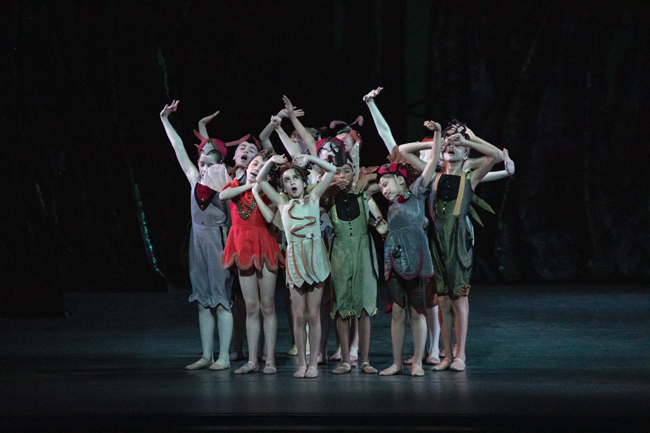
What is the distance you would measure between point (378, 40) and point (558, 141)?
7.59ft

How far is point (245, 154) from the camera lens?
4359 millimetres

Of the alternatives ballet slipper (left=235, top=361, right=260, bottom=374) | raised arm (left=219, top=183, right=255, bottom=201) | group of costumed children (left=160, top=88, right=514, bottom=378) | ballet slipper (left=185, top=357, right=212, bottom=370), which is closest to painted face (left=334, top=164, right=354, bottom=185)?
group of costumed children (left=160, top=88, right=514, bottom=378)

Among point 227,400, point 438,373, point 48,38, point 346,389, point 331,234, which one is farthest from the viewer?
point 48,38

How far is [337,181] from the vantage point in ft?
13.6

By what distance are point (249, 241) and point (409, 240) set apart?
88cm

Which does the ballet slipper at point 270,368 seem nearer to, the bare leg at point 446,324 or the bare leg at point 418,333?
the bare leg at point 418,333

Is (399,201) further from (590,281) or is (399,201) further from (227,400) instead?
(590,281)

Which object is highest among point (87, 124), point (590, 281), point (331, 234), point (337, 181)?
point (87, 124)

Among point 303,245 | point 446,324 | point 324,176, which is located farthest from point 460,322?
point 324,176

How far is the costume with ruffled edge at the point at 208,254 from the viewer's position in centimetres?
424

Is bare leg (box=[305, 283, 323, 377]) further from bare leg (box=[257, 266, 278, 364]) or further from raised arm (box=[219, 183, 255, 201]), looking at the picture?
raised arm (box=[219, 183, 255, 201])

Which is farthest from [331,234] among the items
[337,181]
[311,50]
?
[311,50]

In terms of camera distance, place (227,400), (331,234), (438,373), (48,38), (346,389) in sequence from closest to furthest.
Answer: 1. (227,400)
2. (346,389)
3. (438,373)
4. (331,234)
5. (48,38)

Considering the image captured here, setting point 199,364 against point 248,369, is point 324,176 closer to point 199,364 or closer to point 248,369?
point 248,369
